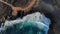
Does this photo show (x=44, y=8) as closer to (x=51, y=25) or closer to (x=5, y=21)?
(x=51, y=25)

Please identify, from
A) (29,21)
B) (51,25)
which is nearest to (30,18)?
(29,21)

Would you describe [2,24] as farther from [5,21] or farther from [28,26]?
[28,26]

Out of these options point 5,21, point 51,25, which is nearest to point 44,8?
point 51,25

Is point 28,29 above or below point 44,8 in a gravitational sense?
below

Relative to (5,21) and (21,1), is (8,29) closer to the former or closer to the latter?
(5,21)

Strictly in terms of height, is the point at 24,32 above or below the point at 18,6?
below

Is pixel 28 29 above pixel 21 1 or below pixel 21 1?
below

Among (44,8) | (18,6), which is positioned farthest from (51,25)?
(18,6)
